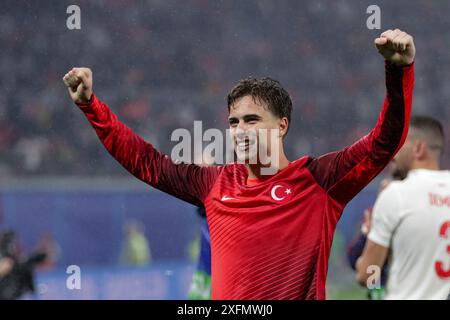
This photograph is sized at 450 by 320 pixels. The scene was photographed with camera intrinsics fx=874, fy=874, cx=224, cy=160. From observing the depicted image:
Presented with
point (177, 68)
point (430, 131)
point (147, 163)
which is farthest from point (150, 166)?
point (177, 68)

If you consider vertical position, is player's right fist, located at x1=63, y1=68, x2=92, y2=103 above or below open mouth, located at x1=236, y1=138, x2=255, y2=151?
above

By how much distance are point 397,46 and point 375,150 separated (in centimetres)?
44

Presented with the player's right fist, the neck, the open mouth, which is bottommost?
the neck

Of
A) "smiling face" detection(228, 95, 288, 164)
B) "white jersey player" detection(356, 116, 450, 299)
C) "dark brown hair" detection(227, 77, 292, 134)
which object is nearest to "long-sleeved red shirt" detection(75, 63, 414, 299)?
"smiling face" detection(228, 95, 288, 164)

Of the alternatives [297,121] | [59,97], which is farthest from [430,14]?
[59,97]

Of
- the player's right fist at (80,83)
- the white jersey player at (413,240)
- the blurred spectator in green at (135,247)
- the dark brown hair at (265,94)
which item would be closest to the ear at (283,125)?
the dark brown hair at (265,94)

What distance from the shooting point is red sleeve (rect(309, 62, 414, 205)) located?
311 cm

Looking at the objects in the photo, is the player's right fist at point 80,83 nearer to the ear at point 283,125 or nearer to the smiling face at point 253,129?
the smiling face at point 253,129

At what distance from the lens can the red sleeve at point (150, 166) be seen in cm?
359

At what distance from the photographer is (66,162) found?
10.0 meters

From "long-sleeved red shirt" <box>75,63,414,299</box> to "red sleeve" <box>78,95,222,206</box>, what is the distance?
0.04m

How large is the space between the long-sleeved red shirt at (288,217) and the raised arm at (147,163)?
0.6 inches

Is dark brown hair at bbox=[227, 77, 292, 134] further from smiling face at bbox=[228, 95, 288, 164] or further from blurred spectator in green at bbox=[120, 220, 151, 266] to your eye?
blurred spectator in green at bbox=[120, 220, 151, 266]
